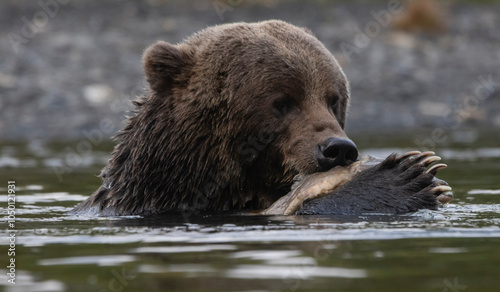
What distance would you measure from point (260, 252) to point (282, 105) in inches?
87.3

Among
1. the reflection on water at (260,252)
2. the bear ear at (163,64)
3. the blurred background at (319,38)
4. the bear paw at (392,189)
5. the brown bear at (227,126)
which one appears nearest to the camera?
the reflection on water at (260,252)

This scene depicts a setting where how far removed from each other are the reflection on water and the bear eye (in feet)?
2.80

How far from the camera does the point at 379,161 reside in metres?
6.55

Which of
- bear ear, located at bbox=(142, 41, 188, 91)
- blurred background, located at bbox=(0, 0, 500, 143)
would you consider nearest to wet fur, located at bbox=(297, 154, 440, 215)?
bear ear, located at bbox=(142, 41, 188, 91)

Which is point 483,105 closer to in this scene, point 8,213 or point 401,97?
point 401,97

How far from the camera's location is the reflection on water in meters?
4.17

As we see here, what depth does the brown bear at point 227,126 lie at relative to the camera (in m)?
6.92

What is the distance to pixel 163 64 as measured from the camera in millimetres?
7246

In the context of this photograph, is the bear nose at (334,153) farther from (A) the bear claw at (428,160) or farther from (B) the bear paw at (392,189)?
(A) the bear claw at (428,160)

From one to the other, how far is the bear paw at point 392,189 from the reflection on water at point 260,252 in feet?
0.40

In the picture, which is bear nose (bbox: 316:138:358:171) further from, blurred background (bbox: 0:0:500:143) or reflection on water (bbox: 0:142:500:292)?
blurred background (bbox: 0:0:500:143)

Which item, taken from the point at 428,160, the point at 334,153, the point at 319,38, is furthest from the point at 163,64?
the point at 319,38

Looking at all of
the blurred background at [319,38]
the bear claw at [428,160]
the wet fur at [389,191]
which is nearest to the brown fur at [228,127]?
the wet fur at [389,191]

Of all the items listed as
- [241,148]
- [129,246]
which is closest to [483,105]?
[241,148]
